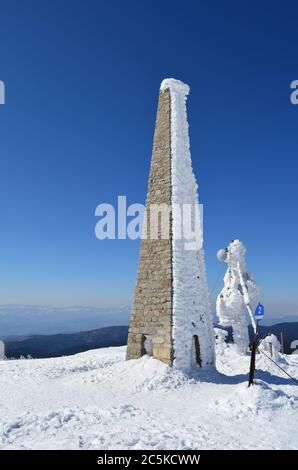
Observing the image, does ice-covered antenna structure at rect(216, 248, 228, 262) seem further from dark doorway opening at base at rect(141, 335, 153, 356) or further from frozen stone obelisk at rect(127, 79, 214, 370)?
dark doorway opening at base at rect(141, 335, 153, 356)

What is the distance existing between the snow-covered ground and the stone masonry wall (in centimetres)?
74

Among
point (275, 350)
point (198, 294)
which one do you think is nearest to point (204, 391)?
point (198, 294)

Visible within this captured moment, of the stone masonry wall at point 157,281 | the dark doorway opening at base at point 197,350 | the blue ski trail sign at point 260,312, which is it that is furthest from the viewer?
the dark doorway opening at base at point 197,350

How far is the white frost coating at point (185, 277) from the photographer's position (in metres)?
12.3

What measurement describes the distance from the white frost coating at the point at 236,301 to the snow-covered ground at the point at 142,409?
479cm

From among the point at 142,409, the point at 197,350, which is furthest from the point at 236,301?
the point at 142,409

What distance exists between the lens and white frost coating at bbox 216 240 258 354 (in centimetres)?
1880

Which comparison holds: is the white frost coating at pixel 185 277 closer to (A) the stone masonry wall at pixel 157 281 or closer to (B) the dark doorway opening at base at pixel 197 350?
(B) the dark doorway opening at base at pixel 197 350

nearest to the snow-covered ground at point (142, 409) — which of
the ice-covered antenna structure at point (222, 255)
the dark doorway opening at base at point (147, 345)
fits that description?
the dark doorway opening at base at point (147, 345)

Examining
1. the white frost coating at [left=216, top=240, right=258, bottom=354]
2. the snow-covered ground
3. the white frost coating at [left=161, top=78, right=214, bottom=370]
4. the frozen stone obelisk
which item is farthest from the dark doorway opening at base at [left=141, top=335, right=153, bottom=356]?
the white frost coating at [left=216, top=240, right=258, bottom=354]

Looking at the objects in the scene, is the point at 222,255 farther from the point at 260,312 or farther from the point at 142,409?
the point at 142,409

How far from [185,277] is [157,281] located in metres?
1.04

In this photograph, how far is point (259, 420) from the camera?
820 cm

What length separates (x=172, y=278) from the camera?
12.7 m
